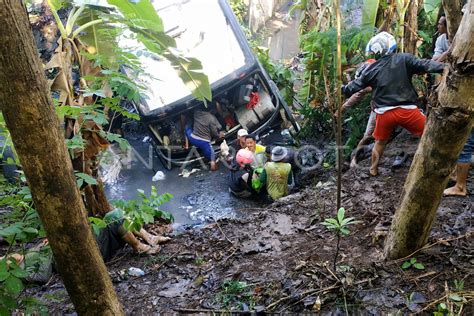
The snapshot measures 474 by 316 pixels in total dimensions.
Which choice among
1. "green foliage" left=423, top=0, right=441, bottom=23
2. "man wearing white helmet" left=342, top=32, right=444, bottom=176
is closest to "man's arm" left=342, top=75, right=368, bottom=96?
"man wearing white helmet" left=342, top=32, right=444, bottom=176

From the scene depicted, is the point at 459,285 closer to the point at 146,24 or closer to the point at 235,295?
the point at 235,295

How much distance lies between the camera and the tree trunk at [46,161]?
4.22 ft

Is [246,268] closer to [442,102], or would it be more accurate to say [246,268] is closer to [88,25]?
[442,102]

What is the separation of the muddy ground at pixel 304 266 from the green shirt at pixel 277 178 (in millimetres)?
852

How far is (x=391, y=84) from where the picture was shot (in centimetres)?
385

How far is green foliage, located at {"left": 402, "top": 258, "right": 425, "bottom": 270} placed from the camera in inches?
99.3

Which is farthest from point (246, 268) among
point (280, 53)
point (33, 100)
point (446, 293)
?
point (280, 53)

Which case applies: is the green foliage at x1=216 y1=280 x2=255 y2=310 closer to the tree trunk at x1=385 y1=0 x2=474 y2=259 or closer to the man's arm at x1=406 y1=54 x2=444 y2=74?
the tree trunk at x1=385 y1=0 x2=474 y2=259

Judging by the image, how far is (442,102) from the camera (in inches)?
80.9

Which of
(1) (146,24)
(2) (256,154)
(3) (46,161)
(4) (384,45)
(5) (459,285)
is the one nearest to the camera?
(3) (46,161)

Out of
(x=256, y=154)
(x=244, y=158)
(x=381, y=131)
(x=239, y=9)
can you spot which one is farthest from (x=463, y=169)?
(x=239, y=9)

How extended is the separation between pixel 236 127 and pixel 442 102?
18.8 ft

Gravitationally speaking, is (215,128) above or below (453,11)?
below

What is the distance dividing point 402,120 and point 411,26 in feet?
6.36
